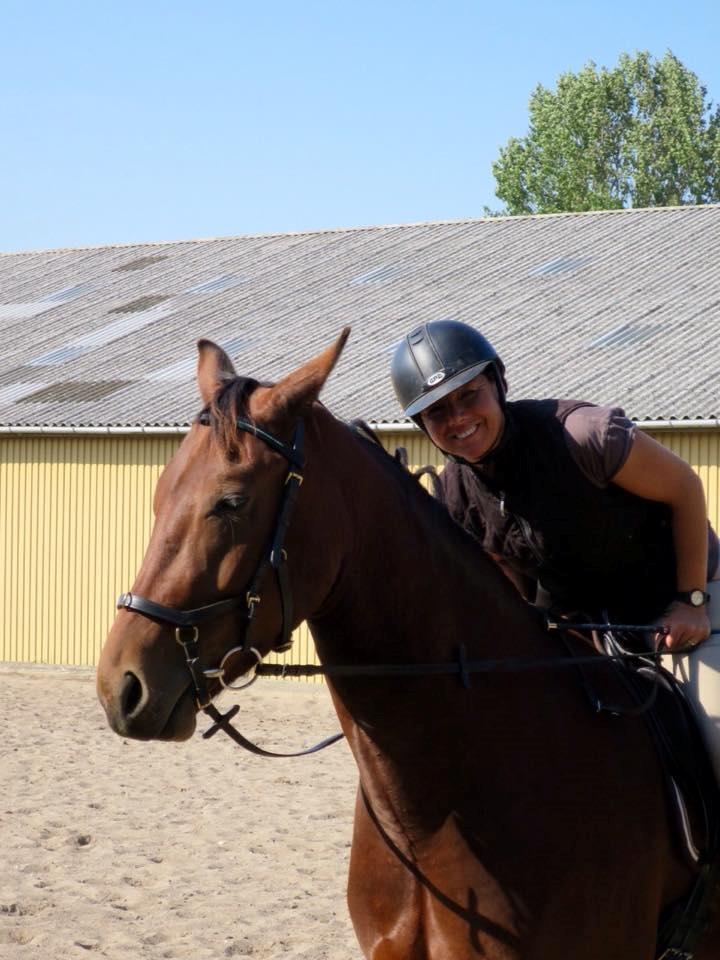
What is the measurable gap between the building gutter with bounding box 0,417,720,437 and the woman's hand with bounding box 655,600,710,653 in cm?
1067

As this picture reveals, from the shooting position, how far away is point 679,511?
11.8 feet

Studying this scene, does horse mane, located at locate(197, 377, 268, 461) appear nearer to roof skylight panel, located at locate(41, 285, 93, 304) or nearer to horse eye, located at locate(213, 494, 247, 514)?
horse eye, located at locate(213, 494, 247, 514)

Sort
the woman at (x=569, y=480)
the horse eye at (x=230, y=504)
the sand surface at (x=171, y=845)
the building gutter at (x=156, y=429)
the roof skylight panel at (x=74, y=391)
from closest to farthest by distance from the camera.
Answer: the horse eye at (x=230, y=504), the woman at (x=569, y=480), the sand surface at (x=171, y=845), the building gutter at (x=156, y=429), the roof skylight panel at (x=74, y=391)

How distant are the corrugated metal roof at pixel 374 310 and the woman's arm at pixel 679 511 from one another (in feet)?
35.5

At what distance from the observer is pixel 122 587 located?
17484 mm

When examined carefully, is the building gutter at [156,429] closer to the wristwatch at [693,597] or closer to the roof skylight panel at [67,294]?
the roof skylight panel at [67,294]

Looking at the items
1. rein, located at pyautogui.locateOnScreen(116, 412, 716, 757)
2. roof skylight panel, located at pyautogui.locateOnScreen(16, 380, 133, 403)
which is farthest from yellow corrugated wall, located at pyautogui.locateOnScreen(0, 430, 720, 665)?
rein, located at pyautogui.locateOnScreen(116, 412, 716, 757)

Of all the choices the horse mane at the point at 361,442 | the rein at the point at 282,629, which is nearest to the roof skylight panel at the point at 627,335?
the horse mane at the point at 361,442

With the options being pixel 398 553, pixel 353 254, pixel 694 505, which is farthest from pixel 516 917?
pixel 353 254

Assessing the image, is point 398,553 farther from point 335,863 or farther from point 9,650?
point 9,650

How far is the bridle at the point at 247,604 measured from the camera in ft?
9.21

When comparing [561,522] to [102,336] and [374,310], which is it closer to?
[374,310]

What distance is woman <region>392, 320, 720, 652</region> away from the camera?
3541 mm

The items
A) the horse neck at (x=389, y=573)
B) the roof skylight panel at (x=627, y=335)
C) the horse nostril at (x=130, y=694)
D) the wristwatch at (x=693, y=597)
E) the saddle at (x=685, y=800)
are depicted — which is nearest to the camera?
the horse nostril at (x=130, y=694)
